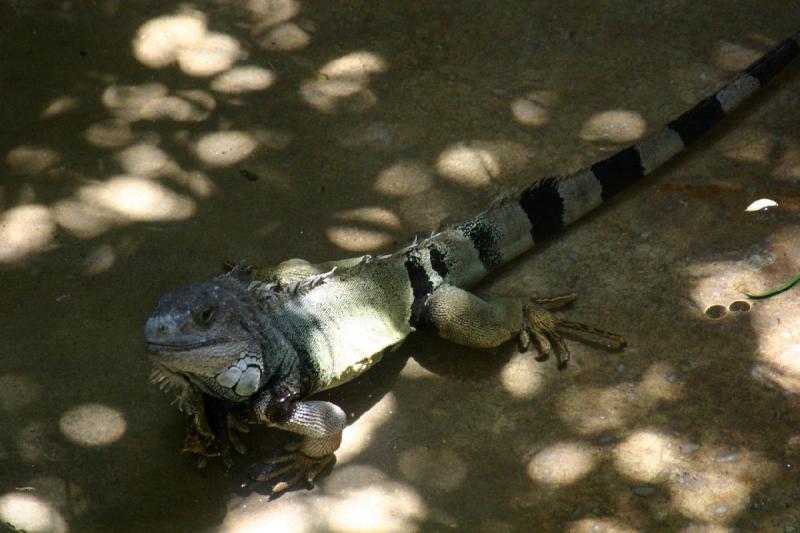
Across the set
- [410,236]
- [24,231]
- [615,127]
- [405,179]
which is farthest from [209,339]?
[615,127]

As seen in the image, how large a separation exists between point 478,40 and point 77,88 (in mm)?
2303

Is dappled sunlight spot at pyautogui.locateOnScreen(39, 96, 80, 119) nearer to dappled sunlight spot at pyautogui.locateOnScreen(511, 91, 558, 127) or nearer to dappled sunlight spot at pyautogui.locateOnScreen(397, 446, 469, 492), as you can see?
dappled sunlight spot at pyautogui.locateOnScreen(511, 91, 558, 127)

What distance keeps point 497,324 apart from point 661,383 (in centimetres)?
71

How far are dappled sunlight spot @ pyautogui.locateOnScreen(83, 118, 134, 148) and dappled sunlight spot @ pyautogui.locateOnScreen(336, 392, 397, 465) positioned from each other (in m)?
2.06

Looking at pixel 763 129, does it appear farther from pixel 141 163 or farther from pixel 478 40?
pixel 141 163

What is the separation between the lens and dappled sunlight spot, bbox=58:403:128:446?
329 centimetres

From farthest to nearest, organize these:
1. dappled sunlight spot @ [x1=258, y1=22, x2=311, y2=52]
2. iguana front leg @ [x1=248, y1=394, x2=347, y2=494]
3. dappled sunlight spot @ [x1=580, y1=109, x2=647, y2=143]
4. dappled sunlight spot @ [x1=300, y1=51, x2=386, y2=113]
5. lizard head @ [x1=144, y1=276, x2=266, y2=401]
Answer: dappled sunlight spot @ [x1=258, y1=22, x2=311, y2=52]
dappled sunlight spot @ [x1=300, y1=51, x2=386, y2=113]
dappled sunlight spot @ [x1=580, y1=109, x2=647, y2=143]
iguana front leg @ [x1=248, y1=394, x2=347, y2=494]
lizard head @ [x1=144, y1=276, x2=266, y2=401]

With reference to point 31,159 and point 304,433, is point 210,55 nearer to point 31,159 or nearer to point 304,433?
point 31,159

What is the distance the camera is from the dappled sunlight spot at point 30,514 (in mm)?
2912

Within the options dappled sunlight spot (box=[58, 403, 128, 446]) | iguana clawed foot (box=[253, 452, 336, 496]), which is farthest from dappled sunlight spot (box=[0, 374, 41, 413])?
iguana clawed foot (box=[253, 452, 336, 496])

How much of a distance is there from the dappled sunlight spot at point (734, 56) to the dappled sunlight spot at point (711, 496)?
2.52 m

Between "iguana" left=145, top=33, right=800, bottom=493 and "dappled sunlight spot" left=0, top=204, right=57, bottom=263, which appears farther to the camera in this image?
"dappled sunlight spot" left=0, top=204, right=57, bottom=263

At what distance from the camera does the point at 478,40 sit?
5.01 meters

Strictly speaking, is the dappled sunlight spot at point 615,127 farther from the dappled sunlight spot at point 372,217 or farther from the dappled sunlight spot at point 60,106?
the dappled sunlight spot at point 60,106
